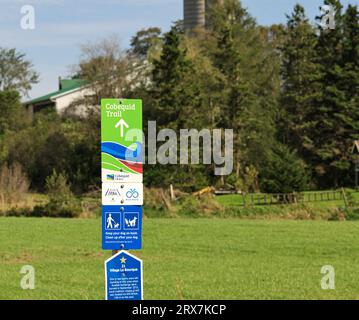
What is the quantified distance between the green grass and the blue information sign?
12.7 feet

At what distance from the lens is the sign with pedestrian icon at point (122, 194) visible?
987 centimetres

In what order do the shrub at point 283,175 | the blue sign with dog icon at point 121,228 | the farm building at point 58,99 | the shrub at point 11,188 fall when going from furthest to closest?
the farm building at point 58,99, the shrub at point 283,175, the shrub at point 11,188, the blue sign with dog icon at point 121,228

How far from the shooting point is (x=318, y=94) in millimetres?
64062

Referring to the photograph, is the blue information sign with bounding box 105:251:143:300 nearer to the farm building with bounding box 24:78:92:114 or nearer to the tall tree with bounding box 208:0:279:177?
the tall tree with bounding box 208:0:279:177

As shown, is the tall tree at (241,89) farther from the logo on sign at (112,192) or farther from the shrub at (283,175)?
the logo on sign at (112,192)

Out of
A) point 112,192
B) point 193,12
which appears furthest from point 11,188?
point 193,12

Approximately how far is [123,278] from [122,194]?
42.6 inches

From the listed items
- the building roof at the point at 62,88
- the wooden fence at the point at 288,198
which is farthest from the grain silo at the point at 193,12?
the wooden fence at the point at 288,198

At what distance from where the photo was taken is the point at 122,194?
32.6 feet

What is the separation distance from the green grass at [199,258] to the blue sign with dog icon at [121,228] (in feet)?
12.9

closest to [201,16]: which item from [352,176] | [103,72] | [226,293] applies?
[103,72]

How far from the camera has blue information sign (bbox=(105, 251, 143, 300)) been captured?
381 inches

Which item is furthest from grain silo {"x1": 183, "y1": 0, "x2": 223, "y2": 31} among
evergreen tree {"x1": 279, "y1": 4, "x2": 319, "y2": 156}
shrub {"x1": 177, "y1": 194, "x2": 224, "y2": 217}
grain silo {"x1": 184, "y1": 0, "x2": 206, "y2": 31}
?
shrub {"x1": 177, "y1": 194, "x2": 224, "y2": 217}
